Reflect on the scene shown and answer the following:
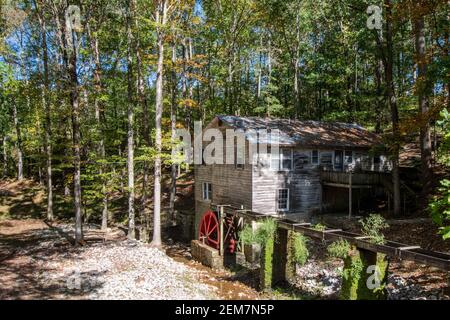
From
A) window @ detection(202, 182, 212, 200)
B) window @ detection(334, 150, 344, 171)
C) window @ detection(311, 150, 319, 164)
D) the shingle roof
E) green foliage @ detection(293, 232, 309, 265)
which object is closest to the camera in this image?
green foliage @ detection(293, 232, 309, 265)

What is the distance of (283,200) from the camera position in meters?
21.2

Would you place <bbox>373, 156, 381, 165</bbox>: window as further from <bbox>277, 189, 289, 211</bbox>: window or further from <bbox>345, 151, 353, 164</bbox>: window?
<bbox>277, 189, 289, 211</bbox>: window

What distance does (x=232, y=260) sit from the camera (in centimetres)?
1969

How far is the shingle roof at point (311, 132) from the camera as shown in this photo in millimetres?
21453

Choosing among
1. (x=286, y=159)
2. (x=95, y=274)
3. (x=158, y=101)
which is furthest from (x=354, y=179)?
(x=95, y=274)

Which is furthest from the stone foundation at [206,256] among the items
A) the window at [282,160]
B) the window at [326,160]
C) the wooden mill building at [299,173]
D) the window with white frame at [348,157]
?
the window with white frame at [348,157]

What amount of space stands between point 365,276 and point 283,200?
1080 cm

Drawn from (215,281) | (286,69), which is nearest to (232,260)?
(215,281)

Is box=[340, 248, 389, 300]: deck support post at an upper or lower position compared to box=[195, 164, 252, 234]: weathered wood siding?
lower

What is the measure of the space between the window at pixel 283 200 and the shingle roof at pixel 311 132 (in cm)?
294

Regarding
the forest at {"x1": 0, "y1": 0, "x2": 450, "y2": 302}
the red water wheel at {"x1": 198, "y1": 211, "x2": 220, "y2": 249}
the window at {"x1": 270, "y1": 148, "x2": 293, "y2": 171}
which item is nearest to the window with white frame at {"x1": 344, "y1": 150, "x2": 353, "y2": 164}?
the forest at {"x1": 0, "y1": 0, "x2": 450, "y2": 302}

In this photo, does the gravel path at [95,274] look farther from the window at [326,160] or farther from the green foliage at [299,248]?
the window at [326,160]

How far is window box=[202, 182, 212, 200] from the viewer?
80.2 ft
